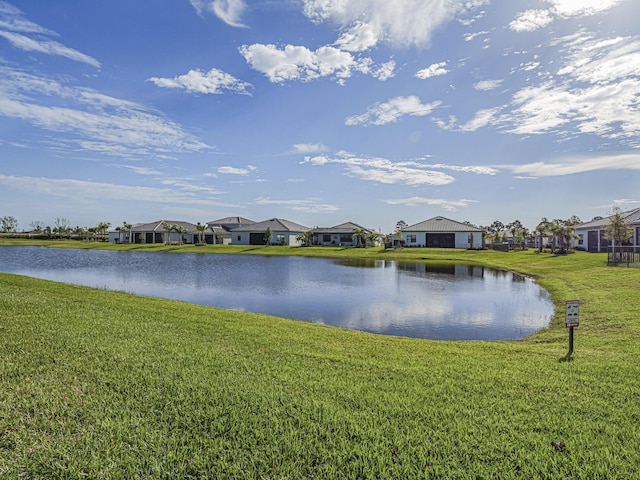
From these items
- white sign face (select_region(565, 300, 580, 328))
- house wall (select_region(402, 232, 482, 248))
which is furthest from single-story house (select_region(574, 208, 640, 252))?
white sign face (select_region(565, 300, 580, 328))

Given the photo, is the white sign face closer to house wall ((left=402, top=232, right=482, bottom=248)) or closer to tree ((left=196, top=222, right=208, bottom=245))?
house wall ((left=402, top=232, right=482, bottom=248))

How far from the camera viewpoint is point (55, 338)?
5910 millimetres

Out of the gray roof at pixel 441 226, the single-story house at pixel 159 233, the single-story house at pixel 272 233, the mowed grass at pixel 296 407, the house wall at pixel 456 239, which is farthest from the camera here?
the single-story house at pixel 159 233

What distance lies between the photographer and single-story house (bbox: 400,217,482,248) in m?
53.8

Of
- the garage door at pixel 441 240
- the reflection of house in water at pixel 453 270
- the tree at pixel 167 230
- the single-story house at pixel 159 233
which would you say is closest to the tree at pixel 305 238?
the single-story house at pixel 159 233

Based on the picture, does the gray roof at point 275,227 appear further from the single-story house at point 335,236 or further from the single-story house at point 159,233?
the single-story house at point 159,233

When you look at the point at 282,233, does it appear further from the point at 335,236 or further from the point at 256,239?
the point at 335,236

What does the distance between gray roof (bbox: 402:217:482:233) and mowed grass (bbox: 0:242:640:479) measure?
4907cm

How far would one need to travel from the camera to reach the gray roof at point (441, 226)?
177ft

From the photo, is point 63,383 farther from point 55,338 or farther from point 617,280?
point 617,280

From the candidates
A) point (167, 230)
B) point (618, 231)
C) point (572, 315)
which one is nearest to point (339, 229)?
point (167, 230)

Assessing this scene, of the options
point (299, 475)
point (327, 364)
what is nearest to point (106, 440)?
point (299, 475)

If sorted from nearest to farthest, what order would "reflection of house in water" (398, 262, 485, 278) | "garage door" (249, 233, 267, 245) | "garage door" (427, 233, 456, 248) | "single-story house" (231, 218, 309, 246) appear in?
"reflection of house in water" (398, 262, 485, 278)
"garage door" (427, 233, 456, 248)
"single-story house" (231, 218, 309, 246)
"garage door" (249, 233, 267, 245)

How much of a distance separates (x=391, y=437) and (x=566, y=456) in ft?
4.74
